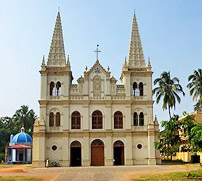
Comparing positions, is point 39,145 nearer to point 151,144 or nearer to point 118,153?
point 118,153

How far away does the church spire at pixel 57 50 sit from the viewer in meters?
46.0

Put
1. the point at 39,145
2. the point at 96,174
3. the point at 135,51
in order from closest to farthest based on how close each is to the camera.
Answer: the point at 96,174 → the point at 39,145 → the point at 135,51

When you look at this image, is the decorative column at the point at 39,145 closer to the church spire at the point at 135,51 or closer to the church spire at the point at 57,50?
the church spire at the point at 57,50

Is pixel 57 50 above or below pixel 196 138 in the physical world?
above

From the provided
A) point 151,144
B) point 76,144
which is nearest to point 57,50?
point 76,144

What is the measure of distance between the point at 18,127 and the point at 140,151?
4536 centimetres

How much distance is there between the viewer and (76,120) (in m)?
44.1

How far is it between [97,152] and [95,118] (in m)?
4.47

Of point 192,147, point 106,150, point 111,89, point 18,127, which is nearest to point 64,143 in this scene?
point 106,150

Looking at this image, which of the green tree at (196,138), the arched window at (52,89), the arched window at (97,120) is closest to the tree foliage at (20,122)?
the arched window at (52,89)

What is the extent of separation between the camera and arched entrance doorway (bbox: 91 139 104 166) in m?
43.5

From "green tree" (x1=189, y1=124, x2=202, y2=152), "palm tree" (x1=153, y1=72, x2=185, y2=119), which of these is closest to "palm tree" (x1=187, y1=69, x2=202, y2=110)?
"palm tree" (x1=153, y1=72, x2=185, y2=119)

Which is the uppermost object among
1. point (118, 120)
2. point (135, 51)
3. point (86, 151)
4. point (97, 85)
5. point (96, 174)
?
point (135, 51)

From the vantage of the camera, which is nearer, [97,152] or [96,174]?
[96,174]
